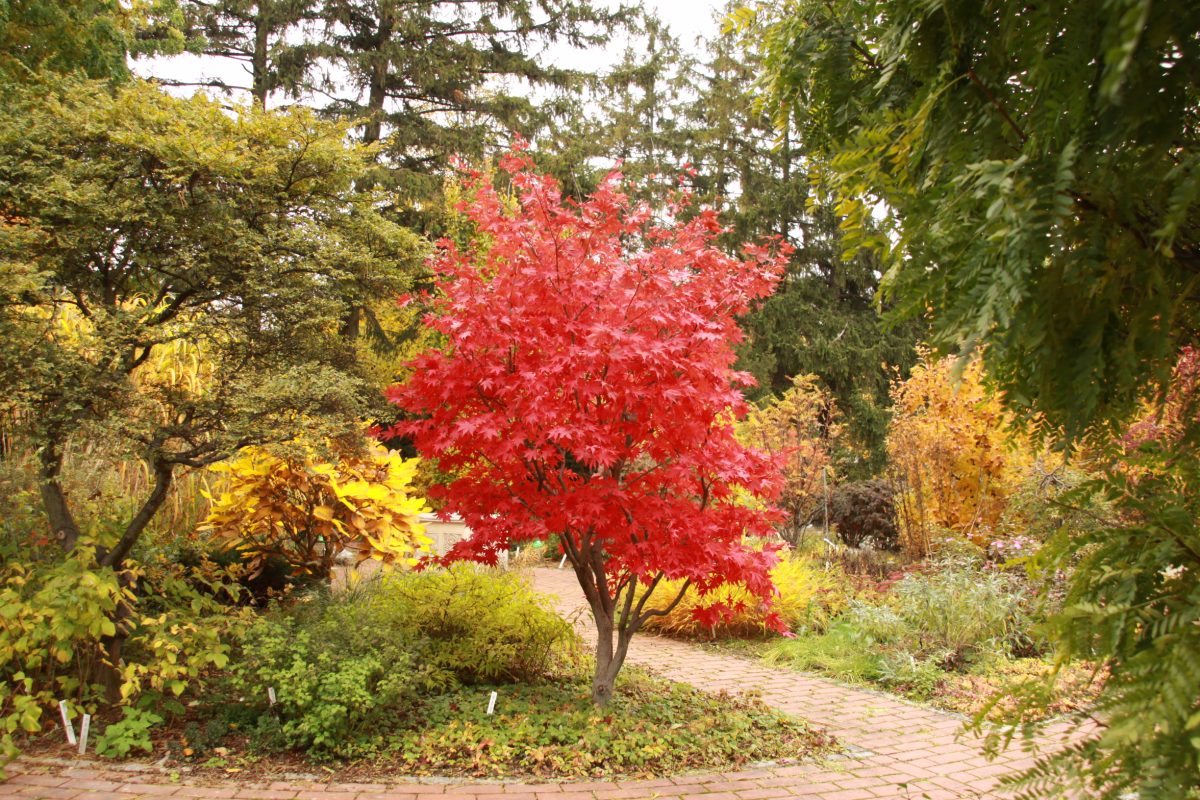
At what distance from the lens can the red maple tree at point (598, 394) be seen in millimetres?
3908

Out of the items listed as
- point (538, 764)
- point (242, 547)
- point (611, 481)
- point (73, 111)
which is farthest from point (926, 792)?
point (73, 111)

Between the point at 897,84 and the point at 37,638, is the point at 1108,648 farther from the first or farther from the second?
the point at 37,638

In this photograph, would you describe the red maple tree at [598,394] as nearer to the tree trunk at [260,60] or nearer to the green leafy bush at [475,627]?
the green leafy bush at [475,627]

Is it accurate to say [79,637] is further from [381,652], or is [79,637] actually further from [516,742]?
[516,742]

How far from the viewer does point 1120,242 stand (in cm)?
120

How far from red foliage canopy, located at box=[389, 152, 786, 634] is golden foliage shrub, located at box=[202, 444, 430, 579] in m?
1.86

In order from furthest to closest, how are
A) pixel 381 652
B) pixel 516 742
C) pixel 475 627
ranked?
pixel 475 627 < pixel 381 652 < pixel 516 742

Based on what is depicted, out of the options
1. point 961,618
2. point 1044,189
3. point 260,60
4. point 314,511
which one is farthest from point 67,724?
point 260,60

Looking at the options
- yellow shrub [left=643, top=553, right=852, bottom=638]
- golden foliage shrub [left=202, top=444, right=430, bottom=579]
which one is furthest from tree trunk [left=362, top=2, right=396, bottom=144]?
yellow shrub [left=643, top=553, right=852, bottom=638]

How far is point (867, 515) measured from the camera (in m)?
11.9

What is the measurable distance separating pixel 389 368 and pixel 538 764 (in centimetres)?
1183

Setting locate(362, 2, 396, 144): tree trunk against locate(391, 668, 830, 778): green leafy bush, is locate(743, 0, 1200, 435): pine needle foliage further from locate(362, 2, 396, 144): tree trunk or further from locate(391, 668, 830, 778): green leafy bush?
locate(362, 2, 396, 144): tree trunk

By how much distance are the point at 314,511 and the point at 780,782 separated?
13.3 ft

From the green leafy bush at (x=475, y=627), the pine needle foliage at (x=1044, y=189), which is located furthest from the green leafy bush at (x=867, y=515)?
the pine needle foliage at (x=1044, y=189)
